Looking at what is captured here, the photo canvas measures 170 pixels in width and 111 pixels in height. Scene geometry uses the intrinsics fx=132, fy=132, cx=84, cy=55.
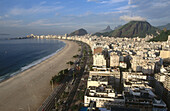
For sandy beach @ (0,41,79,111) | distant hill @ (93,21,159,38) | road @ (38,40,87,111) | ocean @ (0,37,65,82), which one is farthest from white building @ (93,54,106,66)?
distant hill @ (93,21,159,38)

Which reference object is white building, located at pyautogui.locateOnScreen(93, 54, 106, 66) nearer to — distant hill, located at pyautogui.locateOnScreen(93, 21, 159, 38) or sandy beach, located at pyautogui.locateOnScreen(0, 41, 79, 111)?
sandy beach, located at pyautogui.locateOnScreen(0, 41, 79, 111)

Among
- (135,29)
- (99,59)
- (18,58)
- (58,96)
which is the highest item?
(135,29)

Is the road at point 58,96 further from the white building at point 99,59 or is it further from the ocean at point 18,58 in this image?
the ocean at point 18,58

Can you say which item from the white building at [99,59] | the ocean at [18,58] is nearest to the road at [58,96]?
the white building at [99,59]

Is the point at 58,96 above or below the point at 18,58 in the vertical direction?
below

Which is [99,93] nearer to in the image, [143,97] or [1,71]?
[143,97]

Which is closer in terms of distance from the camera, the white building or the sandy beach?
the sandy beach

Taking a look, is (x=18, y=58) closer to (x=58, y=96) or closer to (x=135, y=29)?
(x=58, y=96)

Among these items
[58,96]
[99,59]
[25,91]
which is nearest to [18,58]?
[25,91]

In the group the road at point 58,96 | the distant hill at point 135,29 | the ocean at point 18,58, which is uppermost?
the distant hill at point 135,29

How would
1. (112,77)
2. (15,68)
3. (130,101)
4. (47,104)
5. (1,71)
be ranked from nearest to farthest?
1. (130,101)
2. (47,104)
3. (112,77)
4. (1,71)
5. (15,68)

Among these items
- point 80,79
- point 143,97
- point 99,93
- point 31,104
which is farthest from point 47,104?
point 143,97
